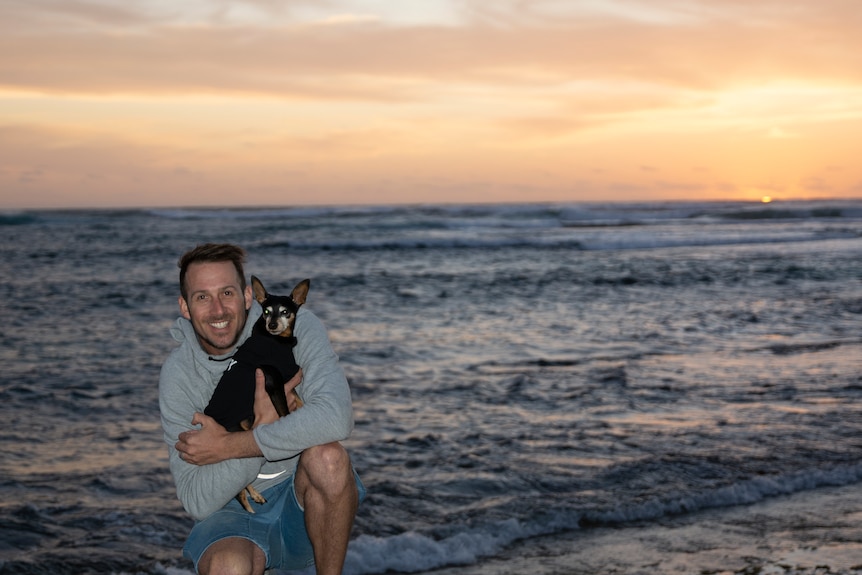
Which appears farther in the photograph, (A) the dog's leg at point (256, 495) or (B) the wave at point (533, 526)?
(B) the wave at point (533, 526)

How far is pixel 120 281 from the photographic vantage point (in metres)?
17.5

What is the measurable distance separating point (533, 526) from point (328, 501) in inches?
82.9

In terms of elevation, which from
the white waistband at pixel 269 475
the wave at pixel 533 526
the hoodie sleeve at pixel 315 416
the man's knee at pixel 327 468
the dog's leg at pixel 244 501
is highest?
the hoodie sleeve at pixel 315 416

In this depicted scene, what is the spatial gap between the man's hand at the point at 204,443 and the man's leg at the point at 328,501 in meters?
0.34

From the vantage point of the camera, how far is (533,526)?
4980 mm

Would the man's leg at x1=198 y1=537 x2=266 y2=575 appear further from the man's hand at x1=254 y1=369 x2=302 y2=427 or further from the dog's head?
the dog's head

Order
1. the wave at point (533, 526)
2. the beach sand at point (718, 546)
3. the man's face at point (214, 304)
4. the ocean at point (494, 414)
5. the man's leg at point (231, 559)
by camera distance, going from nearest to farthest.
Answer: the man's leg at point (231, 559) < the man's face at point (214, 304) < the beach sand at point (718, 546) < the wave at point (533, 526) < the ocean at point (494, 414)

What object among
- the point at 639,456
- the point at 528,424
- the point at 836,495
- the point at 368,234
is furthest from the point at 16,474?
the point at 368,234

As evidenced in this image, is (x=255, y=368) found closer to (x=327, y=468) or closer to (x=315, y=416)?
(x=315, y=416)

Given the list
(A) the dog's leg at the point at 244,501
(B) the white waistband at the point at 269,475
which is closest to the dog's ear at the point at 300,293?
(B) the white waistband at the point at 269,475

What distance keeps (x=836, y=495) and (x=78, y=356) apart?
7.74 meters

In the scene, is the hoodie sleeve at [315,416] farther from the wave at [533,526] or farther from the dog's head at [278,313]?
the wave at [533,526]

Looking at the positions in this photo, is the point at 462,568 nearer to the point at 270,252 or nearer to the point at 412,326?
the point at 412,326

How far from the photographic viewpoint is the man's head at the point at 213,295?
329 centimetres
